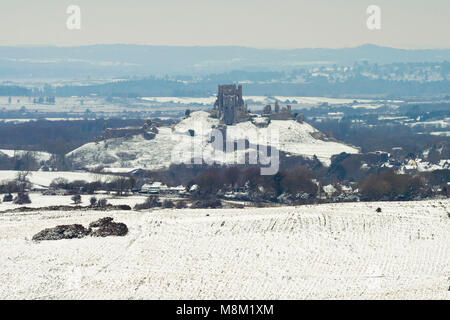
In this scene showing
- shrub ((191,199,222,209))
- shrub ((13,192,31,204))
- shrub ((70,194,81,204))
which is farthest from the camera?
shrub ((191,199,222,209))

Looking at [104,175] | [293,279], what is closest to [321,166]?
[104,175]

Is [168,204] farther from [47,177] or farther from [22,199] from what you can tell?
[47,177]

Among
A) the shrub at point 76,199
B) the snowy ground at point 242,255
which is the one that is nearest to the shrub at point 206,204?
the shrub at point 76,199

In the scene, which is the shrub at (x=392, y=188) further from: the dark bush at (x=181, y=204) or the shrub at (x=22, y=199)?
the shrub at (x=22, y=199)

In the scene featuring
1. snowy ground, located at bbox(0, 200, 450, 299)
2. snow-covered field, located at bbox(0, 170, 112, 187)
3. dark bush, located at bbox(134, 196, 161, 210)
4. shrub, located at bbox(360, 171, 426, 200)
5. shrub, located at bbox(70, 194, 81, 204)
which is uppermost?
snowy ground, located at bbox(0, 200, 450, 299)

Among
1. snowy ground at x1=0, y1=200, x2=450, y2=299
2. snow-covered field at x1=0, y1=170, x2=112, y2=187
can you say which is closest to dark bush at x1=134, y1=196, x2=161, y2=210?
snow-covered field at x1=0, y1=170, x2=112, y2=187

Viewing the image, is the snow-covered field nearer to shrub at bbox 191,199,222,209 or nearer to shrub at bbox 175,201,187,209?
shrub at bbox 175,201,187,209
